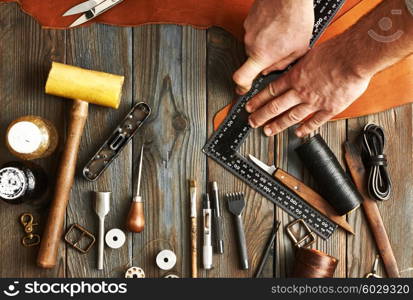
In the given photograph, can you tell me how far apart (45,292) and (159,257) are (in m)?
0.33

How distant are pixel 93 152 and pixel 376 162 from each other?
0.80 metres

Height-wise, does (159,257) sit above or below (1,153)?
below

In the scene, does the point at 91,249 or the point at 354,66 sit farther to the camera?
the point at 91,249

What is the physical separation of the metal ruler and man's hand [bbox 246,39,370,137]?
0.03 meters

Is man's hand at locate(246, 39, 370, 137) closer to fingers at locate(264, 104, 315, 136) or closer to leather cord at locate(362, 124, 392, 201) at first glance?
fingers at locate(264, 104, 315, 136)

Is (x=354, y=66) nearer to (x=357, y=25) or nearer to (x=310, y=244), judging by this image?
(x=357, y=25)

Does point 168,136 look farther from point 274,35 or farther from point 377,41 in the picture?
point 377,41

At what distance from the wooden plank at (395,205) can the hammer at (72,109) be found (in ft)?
2.33

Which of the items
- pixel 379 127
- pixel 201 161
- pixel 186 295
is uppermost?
pixel 379 127

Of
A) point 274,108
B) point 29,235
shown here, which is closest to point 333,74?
point 274,108

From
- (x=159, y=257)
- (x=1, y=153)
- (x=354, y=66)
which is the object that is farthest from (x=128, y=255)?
(x=354, y=66)

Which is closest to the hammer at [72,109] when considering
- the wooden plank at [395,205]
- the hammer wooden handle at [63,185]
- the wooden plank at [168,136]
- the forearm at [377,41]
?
the hammer wooden handle at [63,185]

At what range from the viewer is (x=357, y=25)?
129 cm

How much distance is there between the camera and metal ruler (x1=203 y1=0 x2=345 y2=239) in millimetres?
1525
